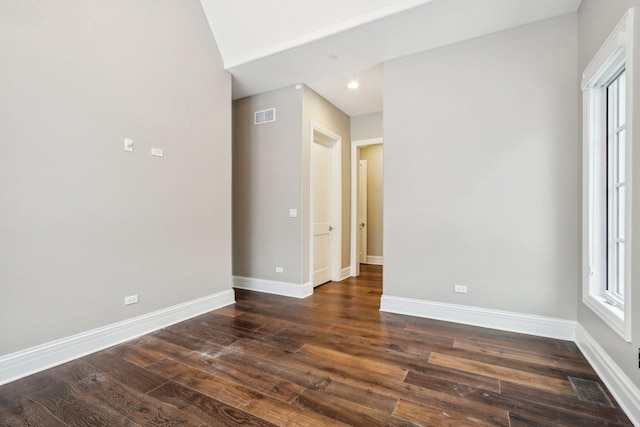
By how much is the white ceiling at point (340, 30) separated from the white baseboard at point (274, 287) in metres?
2.76

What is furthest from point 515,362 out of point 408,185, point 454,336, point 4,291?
point 4,291

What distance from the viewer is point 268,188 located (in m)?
4.32

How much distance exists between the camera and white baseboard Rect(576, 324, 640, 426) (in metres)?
1.62

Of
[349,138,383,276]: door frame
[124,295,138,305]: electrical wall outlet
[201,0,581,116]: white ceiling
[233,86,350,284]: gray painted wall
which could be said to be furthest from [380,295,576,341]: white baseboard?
[201,0,581,116]: white ceiling

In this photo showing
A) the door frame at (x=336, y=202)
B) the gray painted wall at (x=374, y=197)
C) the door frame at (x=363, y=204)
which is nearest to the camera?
the door frame at (x=336, y=202)

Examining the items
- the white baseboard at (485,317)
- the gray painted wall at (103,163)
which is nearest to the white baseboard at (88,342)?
the gray painted wall at (103,163)

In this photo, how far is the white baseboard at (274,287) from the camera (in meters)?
4.09

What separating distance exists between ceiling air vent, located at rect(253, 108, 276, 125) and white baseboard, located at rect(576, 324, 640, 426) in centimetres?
408

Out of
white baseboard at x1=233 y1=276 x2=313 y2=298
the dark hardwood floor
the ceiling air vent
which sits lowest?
the dark hardwood floor

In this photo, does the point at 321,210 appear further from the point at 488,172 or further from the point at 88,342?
the point at 88,342

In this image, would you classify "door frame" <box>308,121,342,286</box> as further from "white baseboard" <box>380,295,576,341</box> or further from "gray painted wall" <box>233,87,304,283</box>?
"white baseboard" <box>380,295,576,341</box>

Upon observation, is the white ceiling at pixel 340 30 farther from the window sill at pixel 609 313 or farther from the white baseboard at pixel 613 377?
the white baseboard at pixel 613 377

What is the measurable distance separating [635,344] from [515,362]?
790 mm

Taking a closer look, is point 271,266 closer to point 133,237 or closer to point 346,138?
point 133,237
